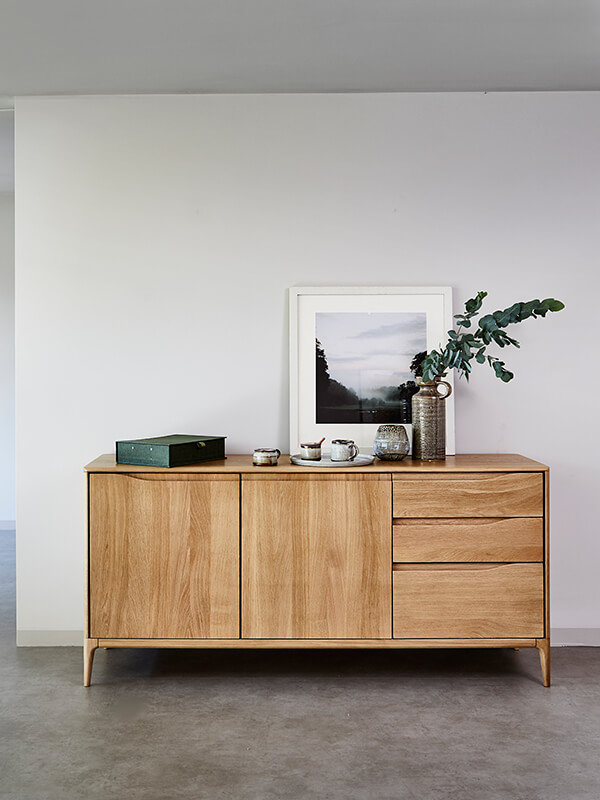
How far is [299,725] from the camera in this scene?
2.70m

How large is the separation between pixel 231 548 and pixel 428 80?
7.29ft

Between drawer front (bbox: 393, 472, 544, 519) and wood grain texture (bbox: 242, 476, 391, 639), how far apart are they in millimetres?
83

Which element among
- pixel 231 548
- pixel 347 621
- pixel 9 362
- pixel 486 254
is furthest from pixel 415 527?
pixel 9 362

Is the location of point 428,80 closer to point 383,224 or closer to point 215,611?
point 383,224

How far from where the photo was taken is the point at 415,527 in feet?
9.87

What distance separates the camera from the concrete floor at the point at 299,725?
90.7 inches

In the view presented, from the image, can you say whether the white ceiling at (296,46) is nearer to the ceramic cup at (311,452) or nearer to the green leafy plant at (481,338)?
the green leafy plant at (481,338)

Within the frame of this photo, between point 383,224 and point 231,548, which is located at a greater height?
point 383,224

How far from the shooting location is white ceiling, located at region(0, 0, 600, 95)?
2.74 m

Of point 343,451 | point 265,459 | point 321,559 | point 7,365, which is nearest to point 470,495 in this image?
point 343,451

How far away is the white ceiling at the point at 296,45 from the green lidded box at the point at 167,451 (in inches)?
62.5

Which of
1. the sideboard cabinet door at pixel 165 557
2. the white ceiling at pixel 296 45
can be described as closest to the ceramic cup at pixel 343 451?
the sideboard cabinet door at pixel 165 557

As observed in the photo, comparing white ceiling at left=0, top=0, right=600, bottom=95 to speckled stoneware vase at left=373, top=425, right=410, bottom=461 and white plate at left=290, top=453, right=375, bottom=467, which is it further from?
white plate at left=290, top=453, right=375, bottom=467

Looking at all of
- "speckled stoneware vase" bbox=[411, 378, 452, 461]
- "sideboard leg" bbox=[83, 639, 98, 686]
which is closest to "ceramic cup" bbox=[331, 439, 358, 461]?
"speckled stoneware vase" bbox=[411, 378, 452, 461]
